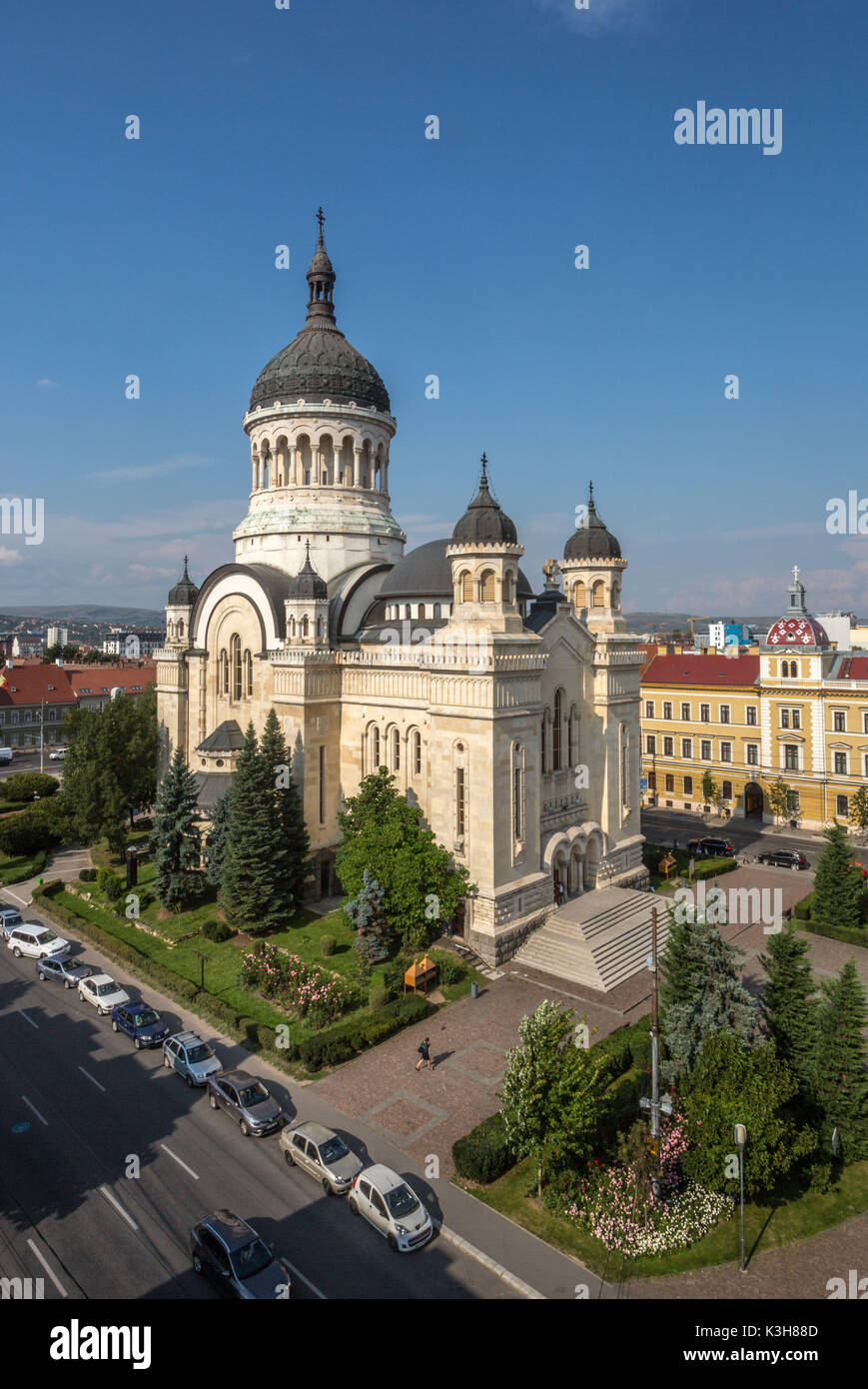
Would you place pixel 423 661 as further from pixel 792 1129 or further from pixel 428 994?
pixel 792 1129

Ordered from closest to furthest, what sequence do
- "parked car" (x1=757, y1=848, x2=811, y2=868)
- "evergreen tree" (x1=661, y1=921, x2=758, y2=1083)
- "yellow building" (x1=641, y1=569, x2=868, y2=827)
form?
"evergreen tree" (x1=661, y1=921, x2=758, y2=1083)
"parked car" (x1=757, y1=848, x2=811, y2=868)
"yellow building" (x1=641, y1=569, x2=868, y2=827)

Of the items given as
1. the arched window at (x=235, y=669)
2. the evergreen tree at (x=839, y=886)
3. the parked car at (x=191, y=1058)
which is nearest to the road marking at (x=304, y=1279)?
the parked car at (x=191, y=1058)

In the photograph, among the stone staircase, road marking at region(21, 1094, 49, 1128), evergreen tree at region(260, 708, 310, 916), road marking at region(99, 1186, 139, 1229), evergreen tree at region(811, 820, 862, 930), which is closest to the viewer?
road marking at region(99, 1186, 139, 1229)

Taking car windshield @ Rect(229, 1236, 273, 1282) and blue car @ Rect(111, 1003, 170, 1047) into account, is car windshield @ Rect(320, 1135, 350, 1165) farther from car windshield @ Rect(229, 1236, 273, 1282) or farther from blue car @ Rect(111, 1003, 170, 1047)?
blue car @ Rect(111, 1003, 170, 1047)

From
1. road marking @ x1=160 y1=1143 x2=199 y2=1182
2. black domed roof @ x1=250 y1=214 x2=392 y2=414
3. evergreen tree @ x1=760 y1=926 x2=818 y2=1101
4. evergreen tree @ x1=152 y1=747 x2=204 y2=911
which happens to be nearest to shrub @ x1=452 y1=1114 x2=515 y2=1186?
road marking @ x1=160 y1=1143 x2=199 y2=1182

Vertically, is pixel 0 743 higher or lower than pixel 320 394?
lower
